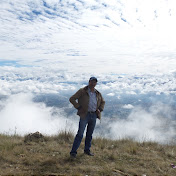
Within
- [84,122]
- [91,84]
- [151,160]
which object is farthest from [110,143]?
[91,84]

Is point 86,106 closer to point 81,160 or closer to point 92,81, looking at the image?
point 92,81

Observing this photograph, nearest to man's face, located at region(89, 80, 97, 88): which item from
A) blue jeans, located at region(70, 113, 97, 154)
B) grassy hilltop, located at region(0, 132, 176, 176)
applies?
blue jeans, located at region(70, 113, 97, 154)

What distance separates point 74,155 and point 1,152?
7.30ft

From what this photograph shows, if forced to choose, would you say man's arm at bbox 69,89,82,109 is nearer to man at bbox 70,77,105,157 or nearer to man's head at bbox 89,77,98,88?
man at bbox 70,77,105,157

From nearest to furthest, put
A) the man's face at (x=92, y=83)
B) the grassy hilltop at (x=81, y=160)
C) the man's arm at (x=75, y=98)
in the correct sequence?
the grassy hilltop at (x=81, y=160), the man's arm at (x=75, y=98), the man's face at (x=92, y=83)

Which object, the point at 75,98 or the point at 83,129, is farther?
the point at 83,129

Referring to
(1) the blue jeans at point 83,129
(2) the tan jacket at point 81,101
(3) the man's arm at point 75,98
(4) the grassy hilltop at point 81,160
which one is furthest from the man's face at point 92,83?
(4) the grassy hilltop at point 81,160

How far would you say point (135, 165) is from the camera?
5.02 m

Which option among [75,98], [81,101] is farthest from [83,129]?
[75,98]

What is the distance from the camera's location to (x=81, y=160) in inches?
199

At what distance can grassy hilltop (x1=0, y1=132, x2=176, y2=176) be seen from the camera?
4.32 m

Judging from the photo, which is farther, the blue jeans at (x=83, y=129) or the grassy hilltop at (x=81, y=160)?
the blue jeans at (x=83, y=129)

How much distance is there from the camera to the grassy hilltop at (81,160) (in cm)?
432

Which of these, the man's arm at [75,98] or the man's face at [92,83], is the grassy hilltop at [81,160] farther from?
the man's face at [92,83]
